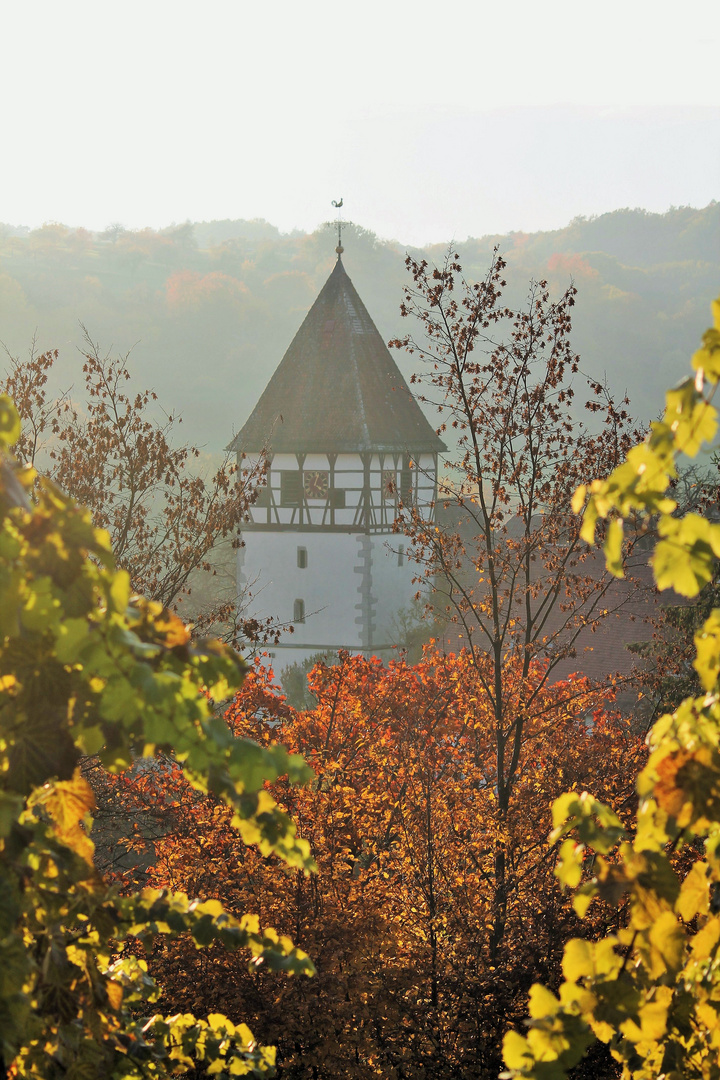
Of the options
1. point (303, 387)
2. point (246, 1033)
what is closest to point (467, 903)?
point (246, 1033)

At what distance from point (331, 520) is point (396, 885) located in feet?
61.7

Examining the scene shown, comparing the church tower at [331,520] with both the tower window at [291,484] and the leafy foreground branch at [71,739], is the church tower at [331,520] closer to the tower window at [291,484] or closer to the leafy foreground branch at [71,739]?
the tower window at [291,484]

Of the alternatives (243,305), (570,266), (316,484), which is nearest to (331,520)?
(316,484)

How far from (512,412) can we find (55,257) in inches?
2929

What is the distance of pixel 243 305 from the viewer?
64.7 m

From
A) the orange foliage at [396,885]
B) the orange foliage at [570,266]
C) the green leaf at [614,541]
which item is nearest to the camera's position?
the green leaf at [614,541]

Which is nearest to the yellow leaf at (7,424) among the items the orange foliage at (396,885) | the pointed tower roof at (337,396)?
the orange foliage at (396,885)

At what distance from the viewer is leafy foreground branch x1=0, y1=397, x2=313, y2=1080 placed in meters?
2.00

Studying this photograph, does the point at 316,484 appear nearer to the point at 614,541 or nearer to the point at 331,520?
the point at 331,520

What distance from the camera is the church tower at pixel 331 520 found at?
2603cm

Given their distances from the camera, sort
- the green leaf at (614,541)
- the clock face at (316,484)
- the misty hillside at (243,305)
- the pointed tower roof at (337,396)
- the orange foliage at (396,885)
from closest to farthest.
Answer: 1. the green leaf at (614,541)
2. the orange foliage at (396,885)
3. the pointed tower roof at (337,396)
4. the clock face at (316,484)
5. the misty hillside at (243,305)

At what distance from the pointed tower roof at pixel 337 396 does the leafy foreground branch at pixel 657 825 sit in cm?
2387

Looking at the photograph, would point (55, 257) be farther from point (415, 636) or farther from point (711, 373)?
point (711, 373)

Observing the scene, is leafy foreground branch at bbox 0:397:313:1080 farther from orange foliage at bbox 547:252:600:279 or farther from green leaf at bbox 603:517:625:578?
orange foliage at bbox 547:252:600:279
